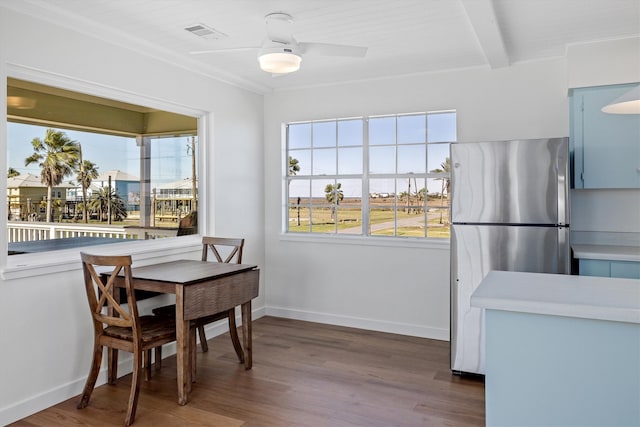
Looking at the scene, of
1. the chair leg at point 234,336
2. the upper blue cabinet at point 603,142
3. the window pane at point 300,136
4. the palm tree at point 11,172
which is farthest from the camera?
the window pane at point 300,136

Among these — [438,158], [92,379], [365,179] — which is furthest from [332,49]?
[92,379]

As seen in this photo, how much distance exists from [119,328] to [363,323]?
2325mm

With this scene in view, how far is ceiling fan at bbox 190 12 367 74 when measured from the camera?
265 centimetres

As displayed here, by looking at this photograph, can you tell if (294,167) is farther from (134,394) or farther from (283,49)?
(134,394)

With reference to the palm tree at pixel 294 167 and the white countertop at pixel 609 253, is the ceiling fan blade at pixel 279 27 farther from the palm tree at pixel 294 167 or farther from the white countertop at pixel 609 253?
the white countertop at pixel 609 253

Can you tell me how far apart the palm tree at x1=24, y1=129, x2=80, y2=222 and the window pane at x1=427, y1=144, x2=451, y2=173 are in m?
2.86

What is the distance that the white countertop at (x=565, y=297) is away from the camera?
160 centimetres

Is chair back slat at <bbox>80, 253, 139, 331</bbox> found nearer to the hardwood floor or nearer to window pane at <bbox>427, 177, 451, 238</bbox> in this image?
the hardwood floor

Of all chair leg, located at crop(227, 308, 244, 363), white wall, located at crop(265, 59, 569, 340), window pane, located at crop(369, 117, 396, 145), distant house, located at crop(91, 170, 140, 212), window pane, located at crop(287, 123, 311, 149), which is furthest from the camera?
window pane, located at crop(287, 123, 311, 149)

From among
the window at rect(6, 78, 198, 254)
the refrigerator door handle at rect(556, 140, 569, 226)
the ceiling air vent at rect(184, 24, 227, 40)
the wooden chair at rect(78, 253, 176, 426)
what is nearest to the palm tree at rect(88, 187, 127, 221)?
the window at rect(6, 78, 198, 254)

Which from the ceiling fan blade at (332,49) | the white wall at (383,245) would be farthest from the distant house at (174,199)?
the ceiling fan blade at (332,49)

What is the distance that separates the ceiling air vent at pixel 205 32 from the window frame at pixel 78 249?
69cm

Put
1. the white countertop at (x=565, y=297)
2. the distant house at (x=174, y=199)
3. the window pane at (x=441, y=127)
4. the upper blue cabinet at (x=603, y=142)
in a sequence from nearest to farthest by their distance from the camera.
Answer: the white countertop at (x=565, y=297) < the upper blue cabinet at (x=603, y=142) < the distant house at (x=174, y=199) < the window pane at (x=441, y=127)

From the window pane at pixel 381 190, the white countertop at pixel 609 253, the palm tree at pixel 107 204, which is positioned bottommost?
the white countertop at pixel 609 253
